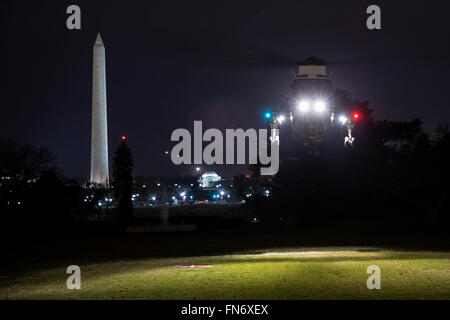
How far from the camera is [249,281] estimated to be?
670 inches

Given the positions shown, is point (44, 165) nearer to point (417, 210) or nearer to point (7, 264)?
point (417, 210)

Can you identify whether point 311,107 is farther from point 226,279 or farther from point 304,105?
point 226,279

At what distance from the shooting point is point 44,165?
3066 inches

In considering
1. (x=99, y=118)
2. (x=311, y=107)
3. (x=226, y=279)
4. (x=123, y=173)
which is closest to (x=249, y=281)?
(x=226, y=279)

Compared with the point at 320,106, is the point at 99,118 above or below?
above

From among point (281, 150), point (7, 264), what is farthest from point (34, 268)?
point (281, 150)

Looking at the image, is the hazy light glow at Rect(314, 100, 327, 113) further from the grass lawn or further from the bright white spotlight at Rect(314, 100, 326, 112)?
the grass lawn

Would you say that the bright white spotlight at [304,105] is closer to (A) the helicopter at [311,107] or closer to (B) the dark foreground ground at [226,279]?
(A) the helicopter at [311,107]

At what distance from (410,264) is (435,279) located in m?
4.19

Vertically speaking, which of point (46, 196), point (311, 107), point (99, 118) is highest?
point (99, 118)

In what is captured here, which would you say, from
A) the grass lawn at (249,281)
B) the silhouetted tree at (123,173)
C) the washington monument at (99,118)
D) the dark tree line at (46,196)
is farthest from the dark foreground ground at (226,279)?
the washington monument at (99,118)

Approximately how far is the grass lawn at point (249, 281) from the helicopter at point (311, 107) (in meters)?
7.81

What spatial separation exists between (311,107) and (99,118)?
60.3 metres

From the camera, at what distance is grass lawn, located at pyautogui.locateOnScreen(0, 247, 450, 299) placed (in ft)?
48.9
